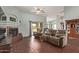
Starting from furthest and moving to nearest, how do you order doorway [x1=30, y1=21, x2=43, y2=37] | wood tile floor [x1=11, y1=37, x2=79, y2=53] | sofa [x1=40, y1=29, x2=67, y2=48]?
doorway [x1=30, y1=21, x2=43, y2=37] < sofa [x1=40, y1=29, x2=67, y2=48] < wood tile floor [x1=11, y1=37, x2=79, y2=53]

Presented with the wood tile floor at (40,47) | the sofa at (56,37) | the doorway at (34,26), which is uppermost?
the doorway at (34,26)

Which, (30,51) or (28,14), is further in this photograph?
(28,14)

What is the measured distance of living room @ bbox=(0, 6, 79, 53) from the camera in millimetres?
2904

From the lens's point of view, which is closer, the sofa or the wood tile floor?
the wood tile floor

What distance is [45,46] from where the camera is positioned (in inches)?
116

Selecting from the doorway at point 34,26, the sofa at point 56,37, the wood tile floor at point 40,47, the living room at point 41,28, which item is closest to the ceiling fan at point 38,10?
the living room at point 41,28

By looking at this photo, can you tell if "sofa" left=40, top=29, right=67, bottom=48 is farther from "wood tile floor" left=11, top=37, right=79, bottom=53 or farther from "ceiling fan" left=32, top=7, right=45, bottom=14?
"ceiling fan" left=32, top=7, right=45, bottom=14

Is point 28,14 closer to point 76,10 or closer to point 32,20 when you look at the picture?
point 32,20

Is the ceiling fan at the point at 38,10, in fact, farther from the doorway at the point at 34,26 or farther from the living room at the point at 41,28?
the doorway at the point at 34,26

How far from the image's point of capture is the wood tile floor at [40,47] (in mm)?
2873

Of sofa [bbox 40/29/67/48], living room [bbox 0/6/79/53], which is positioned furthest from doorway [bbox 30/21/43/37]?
sofa [bbox 40/29/67/48]

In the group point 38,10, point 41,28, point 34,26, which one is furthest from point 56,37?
point 38,10
